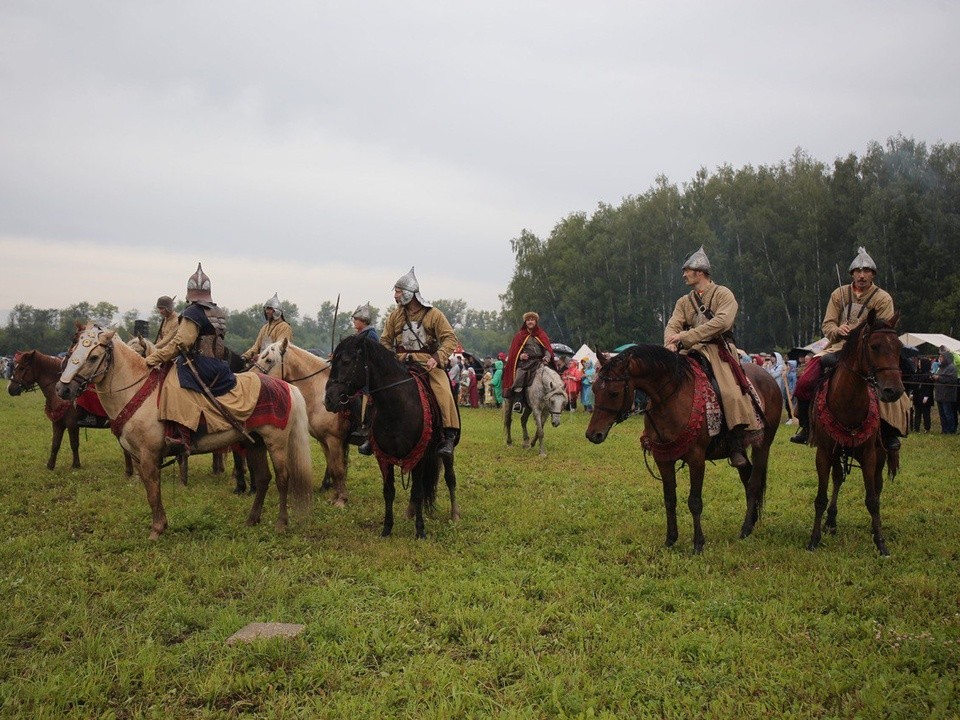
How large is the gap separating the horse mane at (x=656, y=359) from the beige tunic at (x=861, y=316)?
1917 mm

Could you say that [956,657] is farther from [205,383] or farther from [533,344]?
[533,344]

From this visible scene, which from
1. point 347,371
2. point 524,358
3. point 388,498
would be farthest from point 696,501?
point 524,358

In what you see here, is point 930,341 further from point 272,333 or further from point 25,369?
point 25,369

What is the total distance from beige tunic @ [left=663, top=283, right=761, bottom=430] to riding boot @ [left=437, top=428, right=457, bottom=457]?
114 inches

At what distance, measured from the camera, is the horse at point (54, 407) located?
39.6 feet

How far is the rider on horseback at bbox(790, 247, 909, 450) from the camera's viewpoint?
25.5ft

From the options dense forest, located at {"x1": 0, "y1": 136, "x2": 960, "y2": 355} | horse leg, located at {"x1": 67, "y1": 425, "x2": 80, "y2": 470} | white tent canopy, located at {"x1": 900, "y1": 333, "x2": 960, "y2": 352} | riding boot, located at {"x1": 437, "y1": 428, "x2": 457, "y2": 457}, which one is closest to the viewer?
riding boot, located at {"x1": 437, "y1": 428, "x2": 457, "y2": 457}

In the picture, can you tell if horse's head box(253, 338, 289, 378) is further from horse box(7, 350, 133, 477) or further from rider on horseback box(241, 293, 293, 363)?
horse box(7, 350, 133, 477)

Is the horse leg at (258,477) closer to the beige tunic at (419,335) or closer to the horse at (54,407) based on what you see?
the beige tunic at (419,335)

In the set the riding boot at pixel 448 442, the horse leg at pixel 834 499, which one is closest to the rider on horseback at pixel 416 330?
the riding boot at pixel 448 442

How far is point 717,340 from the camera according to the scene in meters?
8.12

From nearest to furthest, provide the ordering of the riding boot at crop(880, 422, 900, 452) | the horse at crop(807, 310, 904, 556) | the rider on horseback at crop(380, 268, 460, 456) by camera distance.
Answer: the horse at crop(807, 310, 904, 556)
the riding boot at crop(880, 422, 900, 452)
the rider on horseback at crop(380, 268, 460, 456)

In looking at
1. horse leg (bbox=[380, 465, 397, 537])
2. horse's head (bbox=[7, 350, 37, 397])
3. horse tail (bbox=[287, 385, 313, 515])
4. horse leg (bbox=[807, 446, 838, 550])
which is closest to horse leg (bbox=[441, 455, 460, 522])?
horse leg (bbox=[380, 465, 397, 537])

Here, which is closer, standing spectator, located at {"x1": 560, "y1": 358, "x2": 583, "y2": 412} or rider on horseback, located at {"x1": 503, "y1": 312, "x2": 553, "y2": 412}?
rider on horseback, located at {"x1": 503, "y1": 312, "x2": 553, "y2": 412}
